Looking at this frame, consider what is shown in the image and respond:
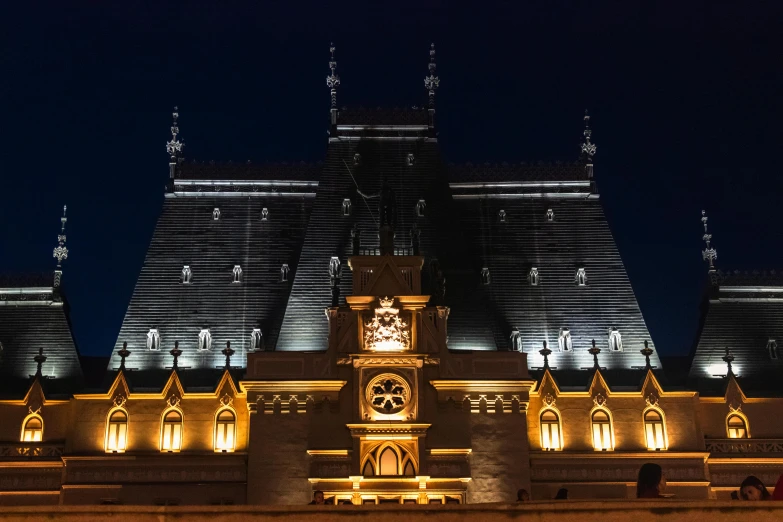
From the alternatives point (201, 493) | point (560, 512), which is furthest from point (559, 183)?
point (560, 512)

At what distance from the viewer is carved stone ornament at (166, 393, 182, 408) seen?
61.3 metres

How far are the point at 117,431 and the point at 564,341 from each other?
2729cm

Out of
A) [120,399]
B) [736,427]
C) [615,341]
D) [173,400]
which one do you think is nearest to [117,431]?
[120,399]

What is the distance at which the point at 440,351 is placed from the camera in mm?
59812

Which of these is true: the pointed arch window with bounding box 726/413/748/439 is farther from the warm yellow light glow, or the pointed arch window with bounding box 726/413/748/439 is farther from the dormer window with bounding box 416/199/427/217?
the warm yellow light glow

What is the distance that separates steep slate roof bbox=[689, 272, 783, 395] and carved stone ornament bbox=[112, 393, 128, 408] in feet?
112

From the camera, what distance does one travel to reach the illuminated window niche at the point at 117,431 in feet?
199

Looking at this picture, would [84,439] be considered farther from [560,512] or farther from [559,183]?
[560,512]

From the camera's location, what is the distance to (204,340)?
65688mm

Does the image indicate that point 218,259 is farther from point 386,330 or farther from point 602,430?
point 602,430

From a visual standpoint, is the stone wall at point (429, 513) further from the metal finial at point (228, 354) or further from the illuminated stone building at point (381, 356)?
the metal finial at point (228, 354)

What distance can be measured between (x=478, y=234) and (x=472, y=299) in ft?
25.9

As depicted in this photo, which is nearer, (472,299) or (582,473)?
(582,473)

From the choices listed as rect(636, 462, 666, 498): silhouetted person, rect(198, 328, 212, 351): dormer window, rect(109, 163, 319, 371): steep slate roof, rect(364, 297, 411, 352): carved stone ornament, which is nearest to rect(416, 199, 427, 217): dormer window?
rect(109, 163, 319, 371): steep slate roof
